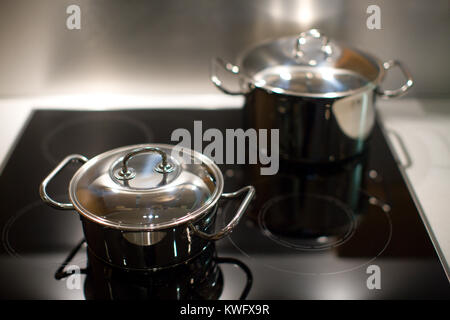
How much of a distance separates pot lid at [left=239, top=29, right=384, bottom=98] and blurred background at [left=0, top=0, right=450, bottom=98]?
118 mm

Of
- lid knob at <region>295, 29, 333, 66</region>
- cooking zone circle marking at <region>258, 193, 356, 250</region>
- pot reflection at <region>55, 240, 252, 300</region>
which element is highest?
lid knob at <region>295, 29, 333, 66</region>

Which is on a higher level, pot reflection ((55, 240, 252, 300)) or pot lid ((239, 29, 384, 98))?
pot lid ((239, 29, 384, 98))

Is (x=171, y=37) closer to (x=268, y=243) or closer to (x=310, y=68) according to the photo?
(x=310, y=68)

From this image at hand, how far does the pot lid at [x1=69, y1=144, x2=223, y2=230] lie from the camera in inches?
26.5

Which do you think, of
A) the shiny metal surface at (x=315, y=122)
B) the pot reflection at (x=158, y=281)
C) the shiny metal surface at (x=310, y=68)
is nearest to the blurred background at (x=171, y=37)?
the shiny metal surface at (x=310, y=68)

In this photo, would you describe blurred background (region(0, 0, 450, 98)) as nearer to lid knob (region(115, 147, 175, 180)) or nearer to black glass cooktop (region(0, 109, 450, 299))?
black glass cooktop (region(0, 109, 450, 299))

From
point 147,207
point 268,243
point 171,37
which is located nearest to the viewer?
point 147,207

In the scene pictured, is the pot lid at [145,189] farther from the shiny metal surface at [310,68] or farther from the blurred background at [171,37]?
the blurred background at [171,37]

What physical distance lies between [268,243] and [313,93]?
10.5 inches

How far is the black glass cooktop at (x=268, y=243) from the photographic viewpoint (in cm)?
71

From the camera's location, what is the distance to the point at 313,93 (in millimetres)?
889

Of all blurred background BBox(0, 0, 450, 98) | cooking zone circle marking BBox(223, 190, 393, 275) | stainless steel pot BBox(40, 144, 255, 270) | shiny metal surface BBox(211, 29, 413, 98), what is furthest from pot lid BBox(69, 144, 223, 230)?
blurred background BBox(0, 0, 450, 98)

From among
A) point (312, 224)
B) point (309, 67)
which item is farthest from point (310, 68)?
point (312, 224)
